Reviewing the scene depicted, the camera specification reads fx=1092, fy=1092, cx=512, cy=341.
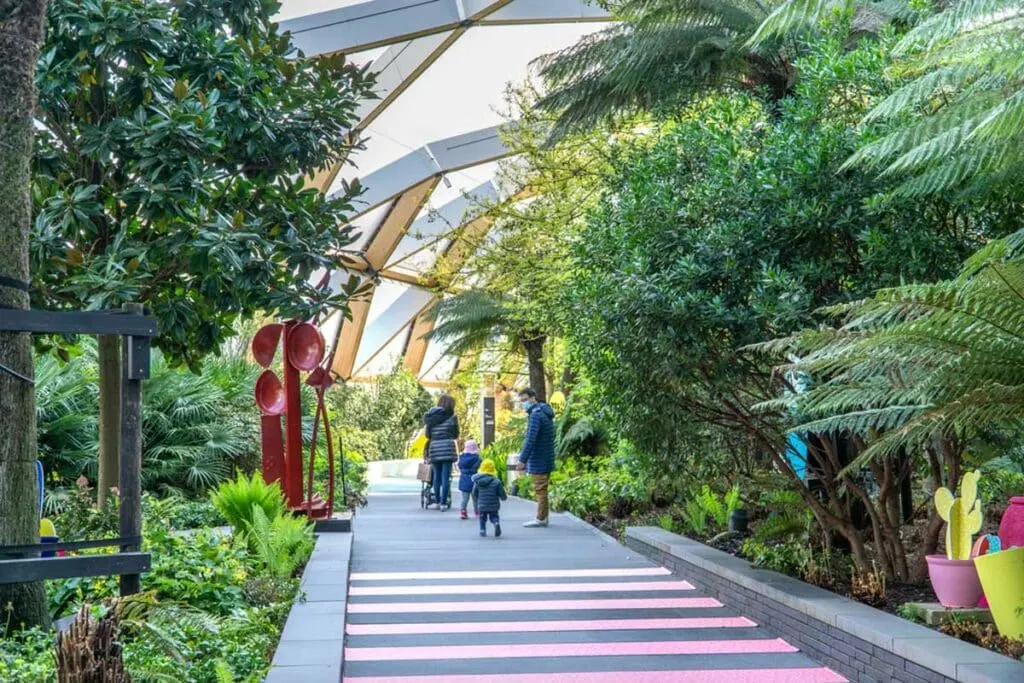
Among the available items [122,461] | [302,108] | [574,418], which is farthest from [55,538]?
[574,418]

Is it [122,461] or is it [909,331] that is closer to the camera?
[909,331]

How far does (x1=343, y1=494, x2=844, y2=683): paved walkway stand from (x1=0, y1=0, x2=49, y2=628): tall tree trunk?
1.82 meters

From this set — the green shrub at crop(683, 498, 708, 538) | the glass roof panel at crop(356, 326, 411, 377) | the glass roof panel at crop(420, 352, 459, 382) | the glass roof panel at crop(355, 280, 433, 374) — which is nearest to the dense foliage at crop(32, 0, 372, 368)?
the green shrub at crop(683, 498, 708, 538)

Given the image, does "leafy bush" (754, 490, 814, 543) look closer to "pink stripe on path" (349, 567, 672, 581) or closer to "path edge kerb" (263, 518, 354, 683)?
"pink stripe on path" (349, 567, 672, 581)

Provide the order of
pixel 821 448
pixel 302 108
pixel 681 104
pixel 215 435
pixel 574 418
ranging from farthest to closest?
pixel 574 418, pixel 215 435, pixel 681 104, pixel 302 108, pixel 821 448

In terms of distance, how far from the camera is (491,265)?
1827cm

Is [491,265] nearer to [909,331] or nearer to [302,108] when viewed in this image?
[302,108]

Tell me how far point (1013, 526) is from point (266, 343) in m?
7.22

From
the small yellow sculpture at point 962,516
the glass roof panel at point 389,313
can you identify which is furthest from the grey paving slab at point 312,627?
the glass roof panel at point 389,313

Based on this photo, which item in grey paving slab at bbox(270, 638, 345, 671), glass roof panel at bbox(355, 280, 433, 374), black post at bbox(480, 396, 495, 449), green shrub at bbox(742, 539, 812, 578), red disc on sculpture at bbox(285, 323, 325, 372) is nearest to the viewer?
grey paving slab at bbox(270, 638, 345, 671)

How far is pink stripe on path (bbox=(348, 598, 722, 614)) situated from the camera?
7.36 m

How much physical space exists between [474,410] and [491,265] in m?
13.9

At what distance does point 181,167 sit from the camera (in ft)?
23.0

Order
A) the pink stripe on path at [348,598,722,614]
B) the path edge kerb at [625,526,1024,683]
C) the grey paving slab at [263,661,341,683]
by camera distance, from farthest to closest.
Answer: the pink stripe on path at [348,598,722,614]
the grey paving slab at [263,661,341,683]
the path edge kerb at [625,526,1024,683]
